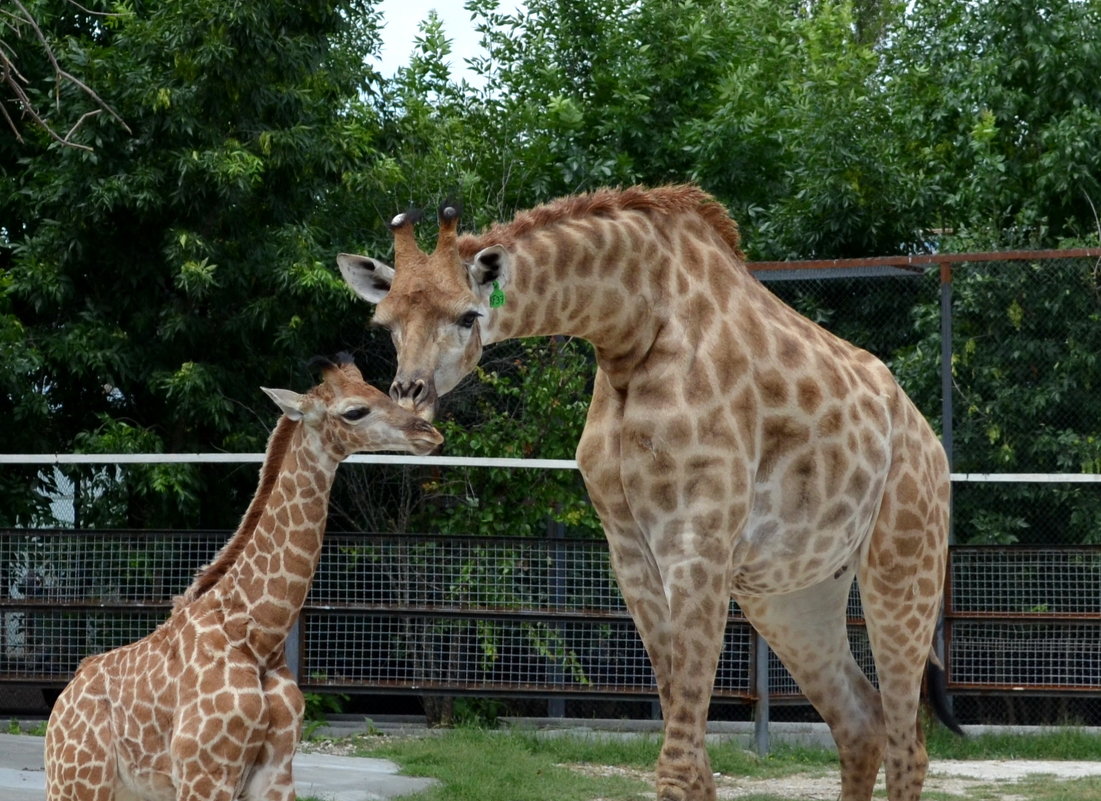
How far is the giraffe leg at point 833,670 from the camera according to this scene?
4.95 m

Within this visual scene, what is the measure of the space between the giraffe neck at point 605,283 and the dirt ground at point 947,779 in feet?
10.9

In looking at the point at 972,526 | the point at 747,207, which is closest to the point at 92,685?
the point at 972,526

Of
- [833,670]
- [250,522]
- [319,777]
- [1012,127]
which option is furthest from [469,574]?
[1012,127]

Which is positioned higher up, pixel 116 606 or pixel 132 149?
pixel 132 149

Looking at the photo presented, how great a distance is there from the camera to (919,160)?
1196cm

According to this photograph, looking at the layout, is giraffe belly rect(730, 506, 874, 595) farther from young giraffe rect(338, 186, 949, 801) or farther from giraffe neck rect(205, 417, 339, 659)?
giraffe neck rect(205, 417, 339, 659)

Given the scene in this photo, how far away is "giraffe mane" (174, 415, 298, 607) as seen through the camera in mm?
4609

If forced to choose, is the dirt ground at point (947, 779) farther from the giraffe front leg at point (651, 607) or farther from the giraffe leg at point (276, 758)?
the giraffe leg at point (276, 758)

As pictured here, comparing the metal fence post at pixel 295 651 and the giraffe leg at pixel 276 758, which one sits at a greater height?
the giraffe leg at pixel 276 758

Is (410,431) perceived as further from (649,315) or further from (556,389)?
(556,389)

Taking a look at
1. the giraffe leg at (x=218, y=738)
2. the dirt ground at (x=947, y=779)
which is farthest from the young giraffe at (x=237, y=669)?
the dirt ground at (x=947, y=779)

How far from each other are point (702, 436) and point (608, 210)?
0.75 meters

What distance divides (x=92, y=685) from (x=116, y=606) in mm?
3543

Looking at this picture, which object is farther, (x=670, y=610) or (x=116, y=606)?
(x=116, y=606)
